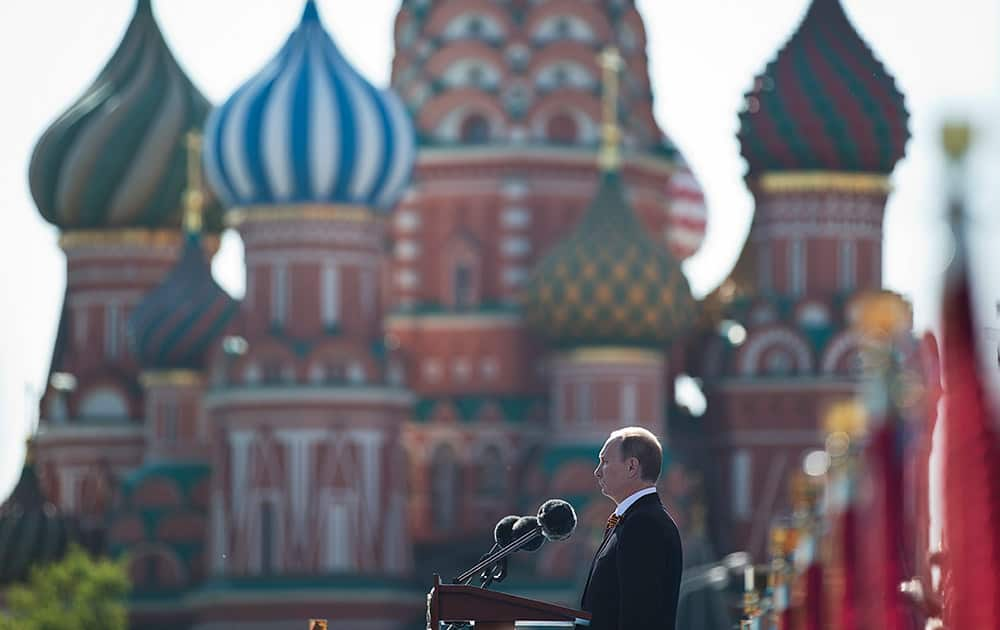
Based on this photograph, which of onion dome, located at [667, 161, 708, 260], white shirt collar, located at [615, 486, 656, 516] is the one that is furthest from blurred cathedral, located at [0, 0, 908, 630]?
white shirt collar, located at [615, 486, 656, 516]

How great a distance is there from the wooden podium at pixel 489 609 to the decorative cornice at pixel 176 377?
4352 centimetres

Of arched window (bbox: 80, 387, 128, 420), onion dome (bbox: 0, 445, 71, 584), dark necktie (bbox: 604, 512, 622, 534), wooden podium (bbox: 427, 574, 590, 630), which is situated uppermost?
dark necktie (bbox: 604, 512, 622, 534)

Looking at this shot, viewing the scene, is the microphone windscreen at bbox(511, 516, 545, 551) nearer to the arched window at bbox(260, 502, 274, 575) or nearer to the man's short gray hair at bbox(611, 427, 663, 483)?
the man's short gray hair at bbox(611, 427, 663, 483)

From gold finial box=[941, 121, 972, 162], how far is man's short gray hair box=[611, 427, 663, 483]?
1.36 metres

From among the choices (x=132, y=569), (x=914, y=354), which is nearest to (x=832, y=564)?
(x=914, y=354)

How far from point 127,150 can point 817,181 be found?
1147 cm

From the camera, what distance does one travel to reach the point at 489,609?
36.5 feet

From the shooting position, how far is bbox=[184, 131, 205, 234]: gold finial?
182ft

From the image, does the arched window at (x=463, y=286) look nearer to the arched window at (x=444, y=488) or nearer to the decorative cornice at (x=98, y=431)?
the arched window at (x=444, y=488)

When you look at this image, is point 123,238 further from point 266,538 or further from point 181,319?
point 266,538

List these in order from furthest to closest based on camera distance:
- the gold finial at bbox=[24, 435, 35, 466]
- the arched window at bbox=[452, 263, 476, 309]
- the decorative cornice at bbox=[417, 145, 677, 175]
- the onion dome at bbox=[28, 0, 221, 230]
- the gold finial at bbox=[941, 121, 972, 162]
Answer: the onion dome at bbox=[28, 0, 221, 230], the gold finial at bbox=[24, 435, 35, 466], the arched window at bbox=[452, 263, 476, 309], the decorative cornice at bbox=[417, 145, 677, 175], the gold finial at bbox=[941, 121, 972, 162]

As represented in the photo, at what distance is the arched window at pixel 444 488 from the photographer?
53562 millimetres

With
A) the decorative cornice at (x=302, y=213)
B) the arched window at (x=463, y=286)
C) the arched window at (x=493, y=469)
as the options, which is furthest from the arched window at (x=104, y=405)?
the decorative cornice at (x=302, y=213)

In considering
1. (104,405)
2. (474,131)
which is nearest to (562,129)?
(474,131)
